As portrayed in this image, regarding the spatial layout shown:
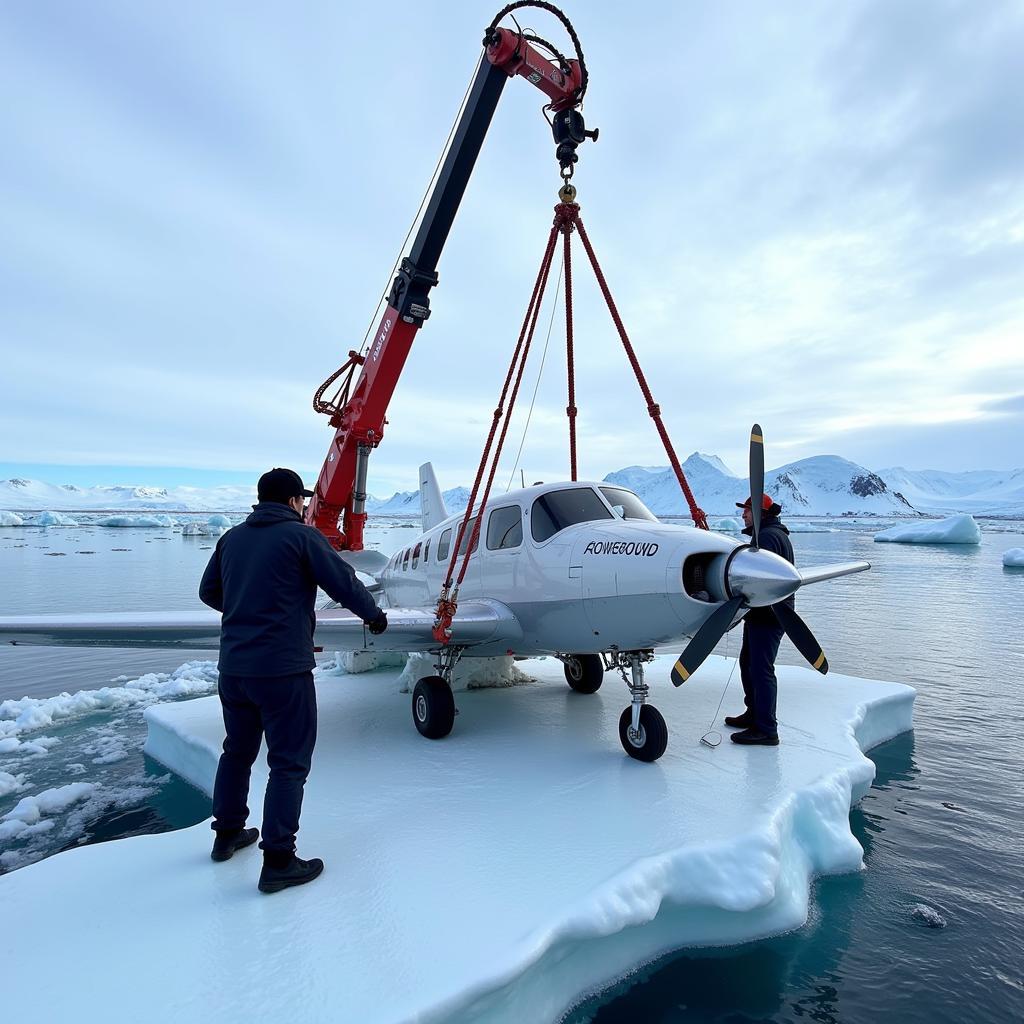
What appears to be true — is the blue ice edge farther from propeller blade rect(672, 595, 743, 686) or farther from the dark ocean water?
propeller blade rect(672, 595, 743, 686)

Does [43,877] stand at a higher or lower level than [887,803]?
higher

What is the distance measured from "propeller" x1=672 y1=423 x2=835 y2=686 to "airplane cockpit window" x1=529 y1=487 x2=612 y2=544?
63.7 inches

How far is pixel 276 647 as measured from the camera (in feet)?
11.6

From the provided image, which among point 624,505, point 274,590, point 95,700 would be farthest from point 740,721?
point 95,700

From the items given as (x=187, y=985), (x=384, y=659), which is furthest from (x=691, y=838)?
(x=384, y=659)

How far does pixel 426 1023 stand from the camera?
257cm

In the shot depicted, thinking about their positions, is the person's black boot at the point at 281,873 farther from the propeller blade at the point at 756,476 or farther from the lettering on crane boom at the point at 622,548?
the propeller blade at the point at 756,476

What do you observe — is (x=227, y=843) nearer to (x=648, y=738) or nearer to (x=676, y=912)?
(x=676, y=912)

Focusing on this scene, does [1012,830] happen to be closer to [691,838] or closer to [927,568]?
[691,838]

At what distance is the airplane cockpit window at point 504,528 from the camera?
23.2 ft

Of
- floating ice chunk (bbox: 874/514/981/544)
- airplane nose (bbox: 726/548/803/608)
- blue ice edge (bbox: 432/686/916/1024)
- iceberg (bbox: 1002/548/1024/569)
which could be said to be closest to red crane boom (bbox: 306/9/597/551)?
airplane nose (bbox: 726/548/803/608)

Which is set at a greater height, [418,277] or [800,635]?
[418,277]

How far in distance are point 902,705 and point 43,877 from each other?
30.8 ft

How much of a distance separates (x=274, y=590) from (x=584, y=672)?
6083 millimetres
